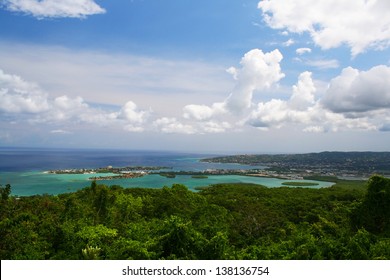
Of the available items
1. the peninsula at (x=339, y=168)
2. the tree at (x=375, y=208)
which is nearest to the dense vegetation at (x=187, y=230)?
the tree at (x=375, y=208)

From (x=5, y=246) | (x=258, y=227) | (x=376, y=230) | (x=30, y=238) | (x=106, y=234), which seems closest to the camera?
(x=5, y=246)

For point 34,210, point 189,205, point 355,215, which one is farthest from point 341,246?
point 34,210

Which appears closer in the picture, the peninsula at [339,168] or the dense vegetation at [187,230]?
the dense vegetation at [187,230]

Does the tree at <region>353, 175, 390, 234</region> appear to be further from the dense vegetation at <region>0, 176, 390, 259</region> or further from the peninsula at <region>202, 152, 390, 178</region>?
the peninsula at <region>202, 152, 390, 178</region>

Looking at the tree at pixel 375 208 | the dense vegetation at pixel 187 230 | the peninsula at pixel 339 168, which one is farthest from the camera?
the peninsula at pixel 339 168

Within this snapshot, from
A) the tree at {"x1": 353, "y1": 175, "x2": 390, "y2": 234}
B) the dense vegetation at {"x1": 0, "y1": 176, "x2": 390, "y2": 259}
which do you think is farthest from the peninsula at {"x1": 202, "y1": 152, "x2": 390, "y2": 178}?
the tree at {"x1": 353, "y1": 175, "x2": 390, "y2": 234}

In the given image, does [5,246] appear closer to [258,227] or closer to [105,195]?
[105,195]

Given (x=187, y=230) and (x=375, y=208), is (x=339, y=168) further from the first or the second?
(x=187, y=230)

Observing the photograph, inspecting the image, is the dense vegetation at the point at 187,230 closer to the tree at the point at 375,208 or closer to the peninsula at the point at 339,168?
the tree at the point at 375,208

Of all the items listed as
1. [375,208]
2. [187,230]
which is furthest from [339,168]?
[187,230]
